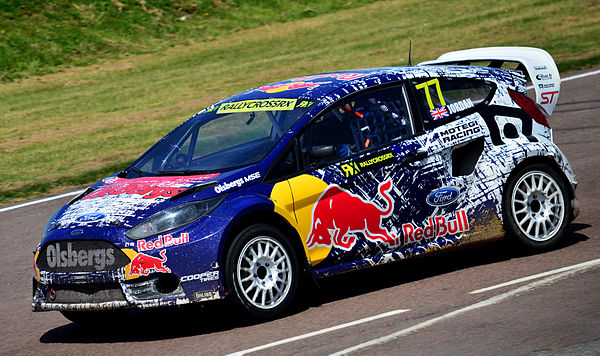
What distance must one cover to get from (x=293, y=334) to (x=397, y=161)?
1.78 meters

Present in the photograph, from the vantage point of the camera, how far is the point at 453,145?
780 centimetres

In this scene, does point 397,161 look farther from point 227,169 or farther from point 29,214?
point 29,214

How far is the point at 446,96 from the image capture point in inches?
316

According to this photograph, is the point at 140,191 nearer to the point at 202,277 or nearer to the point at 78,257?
the point at 78,257

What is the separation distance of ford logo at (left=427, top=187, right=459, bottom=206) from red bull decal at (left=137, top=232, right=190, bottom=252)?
2140 millimetres

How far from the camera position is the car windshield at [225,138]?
7367 mm

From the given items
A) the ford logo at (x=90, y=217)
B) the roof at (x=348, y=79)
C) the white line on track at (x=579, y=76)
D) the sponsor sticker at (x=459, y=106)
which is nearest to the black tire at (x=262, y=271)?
the ford logo at (x=90, y=217)

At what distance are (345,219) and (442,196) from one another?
0.95m

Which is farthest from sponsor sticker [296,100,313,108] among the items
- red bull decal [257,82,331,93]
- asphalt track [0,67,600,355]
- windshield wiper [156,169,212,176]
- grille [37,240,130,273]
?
grille [37,240,130,273]

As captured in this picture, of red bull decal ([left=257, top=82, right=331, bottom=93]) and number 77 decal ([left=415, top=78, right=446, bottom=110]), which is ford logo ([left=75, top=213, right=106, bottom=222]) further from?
number 77 decal ([left=415, top=78, right=446, bottom=110])

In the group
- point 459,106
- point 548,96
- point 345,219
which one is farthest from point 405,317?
point 548,96

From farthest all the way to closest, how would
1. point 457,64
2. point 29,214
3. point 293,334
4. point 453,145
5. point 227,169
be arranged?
point 29,214 → point 457,64 → point 453,145 → point 227,169 → point 293,334

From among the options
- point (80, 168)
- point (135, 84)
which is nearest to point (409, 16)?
point (135, 84)

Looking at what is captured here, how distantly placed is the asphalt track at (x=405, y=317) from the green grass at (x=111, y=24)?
1661cm
